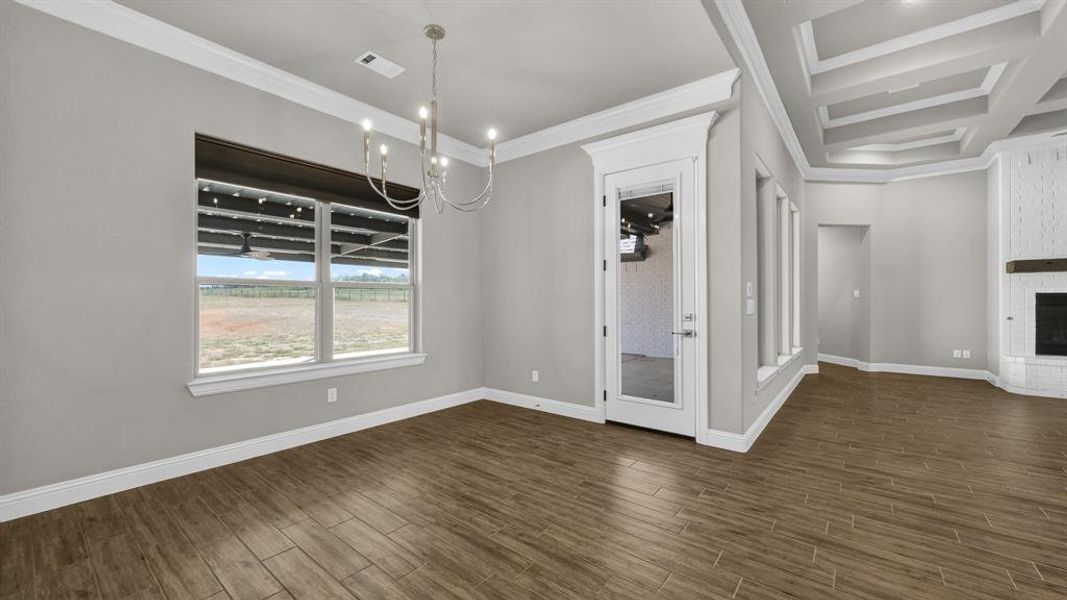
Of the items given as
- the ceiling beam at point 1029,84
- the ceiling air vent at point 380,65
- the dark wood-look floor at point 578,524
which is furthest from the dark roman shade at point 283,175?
the ceiling beam at point 1029,84

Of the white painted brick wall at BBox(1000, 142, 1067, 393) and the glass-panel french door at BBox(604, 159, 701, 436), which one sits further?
the white painted brick wall at BBox(1000, 142, 1067, 393)

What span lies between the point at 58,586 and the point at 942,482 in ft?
15.7

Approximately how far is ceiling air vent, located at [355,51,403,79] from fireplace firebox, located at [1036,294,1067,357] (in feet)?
25.4

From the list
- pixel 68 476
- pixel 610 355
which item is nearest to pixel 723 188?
pixel 610 355

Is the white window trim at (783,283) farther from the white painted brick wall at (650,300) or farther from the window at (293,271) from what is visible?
the window at (293,271)

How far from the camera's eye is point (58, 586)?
1844mm

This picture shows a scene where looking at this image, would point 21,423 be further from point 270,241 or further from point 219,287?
point 270,241

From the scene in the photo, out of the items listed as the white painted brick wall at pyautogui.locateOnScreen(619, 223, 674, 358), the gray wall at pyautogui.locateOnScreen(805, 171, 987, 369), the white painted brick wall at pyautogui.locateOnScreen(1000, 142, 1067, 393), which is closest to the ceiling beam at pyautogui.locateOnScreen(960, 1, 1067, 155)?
the white painted brick wall at pyautogui.locateOnScreen(1000, 142, 1067, 393)

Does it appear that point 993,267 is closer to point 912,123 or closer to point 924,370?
point 924,370

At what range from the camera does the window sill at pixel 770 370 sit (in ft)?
12.8

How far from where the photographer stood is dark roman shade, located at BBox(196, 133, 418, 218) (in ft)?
10.3

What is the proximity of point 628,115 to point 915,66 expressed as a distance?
2.47 meters

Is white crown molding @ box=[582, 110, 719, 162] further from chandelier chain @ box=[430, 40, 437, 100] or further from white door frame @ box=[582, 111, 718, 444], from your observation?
chandelier chain @ box=[430, 40, 437, 100]

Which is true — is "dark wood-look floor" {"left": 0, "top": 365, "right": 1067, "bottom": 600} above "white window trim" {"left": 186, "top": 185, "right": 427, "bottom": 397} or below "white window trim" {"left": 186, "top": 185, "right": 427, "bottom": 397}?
below
